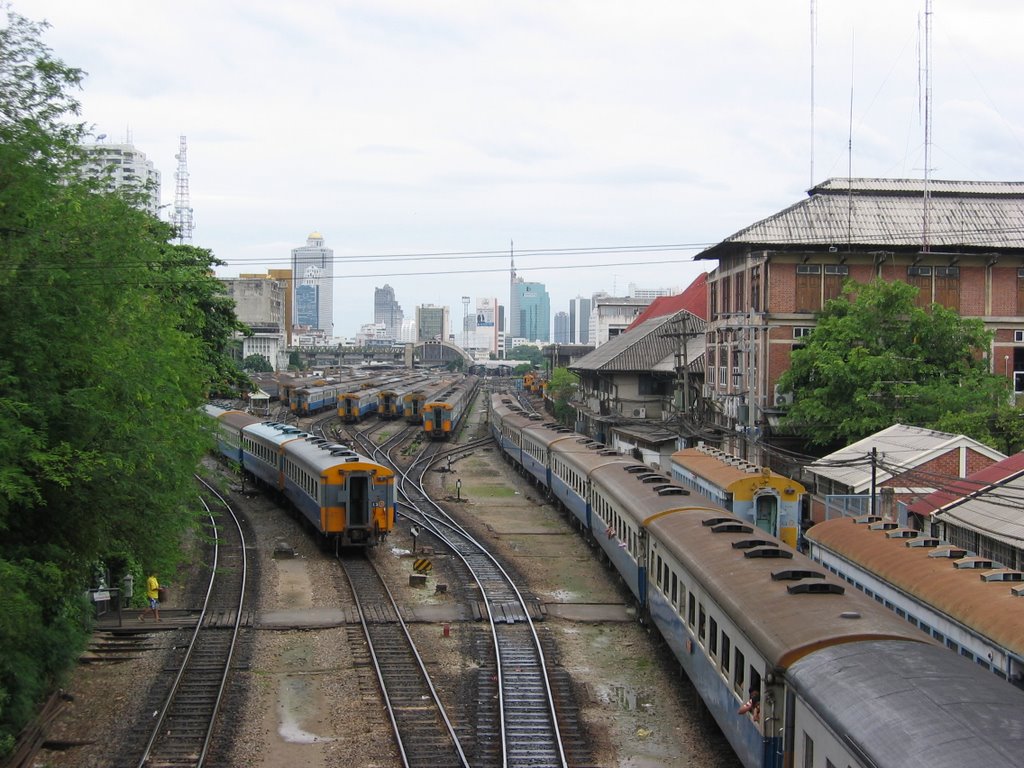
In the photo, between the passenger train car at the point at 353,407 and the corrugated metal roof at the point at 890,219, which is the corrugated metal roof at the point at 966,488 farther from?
the passenger train car at the point at 353,407

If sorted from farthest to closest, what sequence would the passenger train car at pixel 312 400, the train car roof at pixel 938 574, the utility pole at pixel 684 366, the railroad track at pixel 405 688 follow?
the passenger train car at pixel 312 400 < the utility pole at pixel 684 366 < the railroad track at pixel 405 688 < the train car roof at pixel 938 574

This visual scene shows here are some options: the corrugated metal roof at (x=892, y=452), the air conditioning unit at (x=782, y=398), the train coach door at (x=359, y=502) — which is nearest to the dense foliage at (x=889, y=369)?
the corrugated metal roof at (x=892, y=452)

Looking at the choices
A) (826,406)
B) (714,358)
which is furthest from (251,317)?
(826,406)

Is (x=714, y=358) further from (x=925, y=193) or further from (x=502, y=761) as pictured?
(x=502, y=761)

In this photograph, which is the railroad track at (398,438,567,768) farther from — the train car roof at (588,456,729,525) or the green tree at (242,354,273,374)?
the green tree at (242,354,273,374)

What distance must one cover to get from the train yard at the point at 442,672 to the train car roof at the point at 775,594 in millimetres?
2141

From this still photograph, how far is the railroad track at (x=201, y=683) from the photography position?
38.9 feet

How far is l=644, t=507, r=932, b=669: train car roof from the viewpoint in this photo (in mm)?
8609

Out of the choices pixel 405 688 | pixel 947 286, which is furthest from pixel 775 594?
pixel 947 286

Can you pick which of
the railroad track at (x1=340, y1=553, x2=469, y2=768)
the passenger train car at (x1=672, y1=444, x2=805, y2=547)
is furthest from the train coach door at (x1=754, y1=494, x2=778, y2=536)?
the railroad track at (x1=340, y1=553, x2=469, y2=768)

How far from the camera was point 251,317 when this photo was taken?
123m

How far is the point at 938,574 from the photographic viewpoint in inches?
464

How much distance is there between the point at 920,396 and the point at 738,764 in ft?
59.4

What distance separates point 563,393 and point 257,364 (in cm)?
5650
